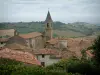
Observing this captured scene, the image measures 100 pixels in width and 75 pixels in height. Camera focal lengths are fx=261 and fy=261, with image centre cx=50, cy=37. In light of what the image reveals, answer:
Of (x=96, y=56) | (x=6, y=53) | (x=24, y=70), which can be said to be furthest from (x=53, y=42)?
(x=24, y=70)

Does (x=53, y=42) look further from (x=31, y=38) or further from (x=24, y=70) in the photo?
(x=24, y=70)

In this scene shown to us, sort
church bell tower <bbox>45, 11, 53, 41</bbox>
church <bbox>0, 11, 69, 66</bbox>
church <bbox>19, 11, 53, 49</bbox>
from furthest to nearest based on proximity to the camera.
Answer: church bell tower <bbox>45, 11, 53, 41</bbox>
church <bbox>19, 11, 53, 49</bbox>
church <bbox>0, 11, 69, 66</bbox>

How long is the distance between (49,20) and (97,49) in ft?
167

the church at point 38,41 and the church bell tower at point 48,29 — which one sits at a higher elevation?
the church bell tower at point 48,29

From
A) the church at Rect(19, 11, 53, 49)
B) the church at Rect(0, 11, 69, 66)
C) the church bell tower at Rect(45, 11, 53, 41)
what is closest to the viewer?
the church at Rect(0, 11, 69, 66)

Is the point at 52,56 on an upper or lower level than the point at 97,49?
lower

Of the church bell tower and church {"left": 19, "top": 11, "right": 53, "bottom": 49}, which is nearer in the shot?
church {"left": 19, "top": 11, "right": 53, "bottom": 49}

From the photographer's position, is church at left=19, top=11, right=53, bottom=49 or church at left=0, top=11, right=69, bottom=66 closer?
church at left=0, top=11, right=69, bottom=66

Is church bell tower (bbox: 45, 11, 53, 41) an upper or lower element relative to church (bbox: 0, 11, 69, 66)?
upper

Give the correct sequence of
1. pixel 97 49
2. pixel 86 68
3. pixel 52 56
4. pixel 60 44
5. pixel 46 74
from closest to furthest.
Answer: pixel 46 74
pixel 86 68
pixel 97 49
pixel 52 56
pixel 60 44

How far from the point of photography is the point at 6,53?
3112cm

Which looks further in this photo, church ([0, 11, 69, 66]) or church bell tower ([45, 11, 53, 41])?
church bell tower ([45, 11, 53, 41])

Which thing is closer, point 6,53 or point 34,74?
point 34,74

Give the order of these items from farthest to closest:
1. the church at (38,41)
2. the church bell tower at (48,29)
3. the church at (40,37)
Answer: the church bell tower at (48,29)
the church at (40,37)
the church at (38,41)
